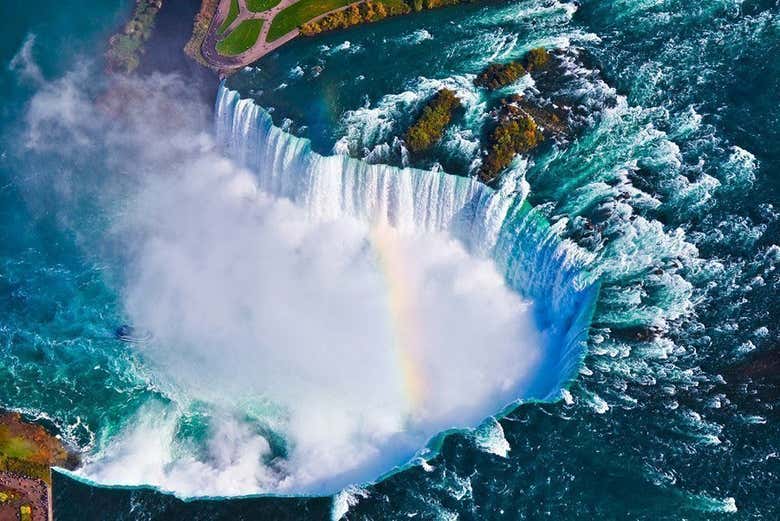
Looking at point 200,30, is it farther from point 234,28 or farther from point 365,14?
point 365,14

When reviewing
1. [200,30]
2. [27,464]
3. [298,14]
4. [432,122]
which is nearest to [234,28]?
[200,30]

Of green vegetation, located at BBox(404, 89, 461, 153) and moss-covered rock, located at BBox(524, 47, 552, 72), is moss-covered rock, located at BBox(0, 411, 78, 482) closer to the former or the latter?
green vegetation, located at BBox(404, 89, 461, 153)

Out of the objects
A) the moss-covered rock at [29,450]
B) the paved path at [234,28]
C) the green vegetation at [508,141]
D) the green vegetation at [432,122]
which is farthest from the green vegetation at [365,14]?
the moss-covered rock at [29,450]

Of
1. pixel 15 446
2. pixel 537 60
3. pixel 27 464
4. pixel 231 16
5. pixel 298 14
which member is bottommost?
pixel 27 464

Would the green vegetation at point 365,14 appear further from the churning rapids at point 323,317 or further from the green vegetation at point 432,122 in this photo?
the green vegetation at point 432,122

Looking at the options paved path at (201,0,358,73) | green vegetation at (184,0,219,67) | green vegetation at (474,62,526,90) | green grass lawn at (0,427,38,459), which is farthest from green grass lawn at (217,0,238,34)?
green grass lawn at (0,427,38,459)

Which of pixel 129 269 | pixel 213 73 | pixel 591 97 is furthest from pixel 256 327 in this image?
pixel 591 97
